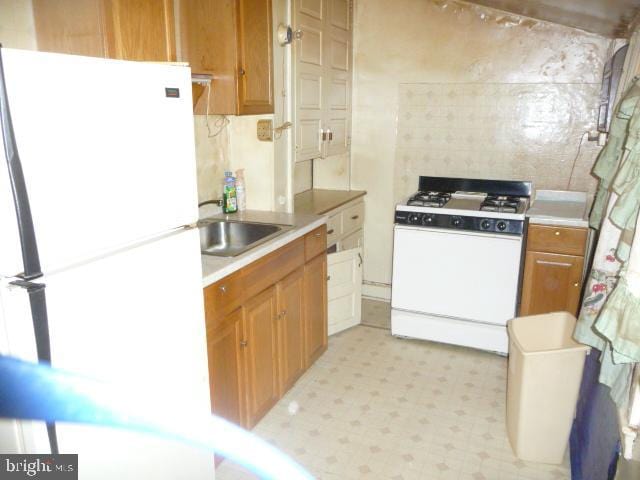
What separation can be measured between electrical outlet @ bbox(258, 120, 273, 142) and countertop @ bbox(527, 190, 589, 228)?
1593mm

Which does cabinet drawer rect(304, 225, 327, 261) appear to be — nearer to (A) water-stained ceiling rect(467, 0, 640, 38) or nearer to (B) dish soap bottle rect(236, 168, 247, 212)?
(B) dish soap bottle rect(236, 168, 247, 212)

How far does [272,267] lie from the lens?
2391 millimetres

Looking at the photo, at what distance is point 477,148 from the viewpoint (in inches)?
144

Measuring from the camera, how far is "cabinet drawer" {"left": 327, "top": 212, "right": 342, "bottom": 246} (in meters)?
3.37

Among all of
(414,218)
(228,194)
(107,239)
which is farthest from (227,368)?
(414,218)

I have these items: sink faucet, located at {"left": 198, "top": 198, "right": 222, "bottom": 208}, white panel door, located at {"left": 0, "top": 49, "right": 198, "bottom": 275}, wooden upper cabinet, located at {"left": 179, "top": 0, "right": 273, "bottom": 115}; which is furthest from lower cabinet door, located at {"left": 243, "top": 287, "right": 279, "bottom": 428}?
wooden upper cabinet, located at {"left": 179, "top": 0, "right": 273, "bottom": 115}

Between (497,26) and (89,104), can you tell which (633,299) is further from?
(497,26)

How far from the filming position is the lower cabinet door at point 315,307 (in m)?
2.84

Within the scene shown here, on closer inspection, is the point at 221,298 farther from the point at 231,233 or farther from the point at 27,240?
the point at 27,240

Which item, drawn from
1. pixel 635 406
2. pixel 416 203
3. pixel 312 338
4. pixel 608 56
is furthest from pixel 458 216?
pixel 635 406

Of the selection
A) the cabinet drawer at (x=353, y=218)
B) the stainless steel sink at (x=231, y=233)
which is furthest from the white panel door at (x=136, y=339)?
the cabinet drawer at (x=353, y=218)

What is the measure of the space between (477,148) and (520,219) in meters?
0.88

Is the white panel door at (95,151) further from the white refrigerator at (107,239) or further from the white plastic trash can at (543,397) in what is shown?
the white plastic trash can at (543,397)

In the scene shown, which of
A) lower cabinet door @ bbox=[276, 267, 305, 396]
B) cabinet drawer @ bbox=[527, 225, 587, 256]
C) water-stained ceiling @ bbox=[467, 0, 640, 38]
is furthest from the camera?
cabinet drawer @ bbox=[527, 225, 587, 256]
